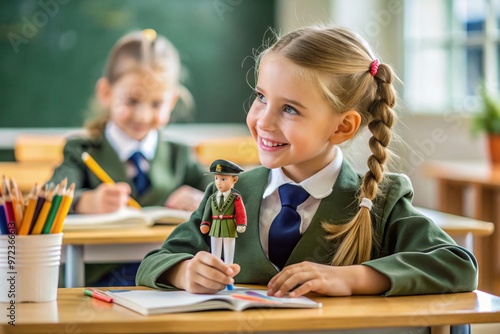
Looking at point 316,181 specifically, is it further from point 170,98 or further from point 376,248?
point 170,98

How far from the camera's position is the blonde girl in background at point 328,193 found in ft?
5.26

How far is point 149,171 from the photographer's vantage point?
349cm

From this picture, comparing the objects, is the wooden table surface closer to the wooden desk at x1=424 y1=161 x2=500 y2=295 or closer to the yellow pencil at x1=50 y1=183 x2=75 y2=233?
the yellow pencil at x1=50 y1=183 x2=75 y2=233

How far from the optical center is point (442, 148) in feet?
23.7

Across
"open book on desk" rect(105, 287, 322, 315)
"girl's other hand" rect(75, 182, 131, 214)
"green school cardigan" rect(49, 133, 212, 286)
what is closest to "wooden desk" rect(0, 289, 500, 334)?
"open book on desk" rect(105, 287, 322, 315)

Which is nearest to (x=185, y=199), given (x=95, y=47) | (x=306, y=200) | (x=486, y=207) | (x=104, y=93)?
(x=104, y=93)

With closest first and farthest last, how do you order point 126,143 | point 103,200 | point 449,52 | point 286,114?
point 286,114
point 103,200
point 126,143
point 449,52

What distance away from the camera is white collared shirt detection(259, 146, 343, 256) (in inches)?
68.7

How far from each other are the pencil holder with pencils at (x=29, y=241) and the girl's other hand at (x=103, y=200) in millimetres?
1424

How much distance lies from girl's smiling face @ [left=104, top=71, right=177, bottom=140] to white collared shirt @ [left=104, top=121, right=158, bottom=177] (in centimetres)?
2

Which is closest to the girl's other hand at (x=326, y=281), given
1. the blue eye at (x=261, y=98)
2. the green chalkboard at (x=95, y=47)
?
the blue eye at (x=261, y=98)

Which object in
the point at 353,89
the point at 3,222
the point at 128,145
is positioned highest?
the point at 353,89

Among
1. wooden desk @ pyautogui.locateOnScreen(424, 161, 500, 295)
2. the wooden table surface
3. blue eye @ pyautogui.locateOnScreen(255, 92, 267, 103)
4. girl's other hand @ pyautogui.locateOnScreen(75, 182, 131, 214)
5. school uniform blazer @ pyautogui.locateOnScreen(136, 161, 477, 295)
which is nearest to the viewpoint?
school uniform blazer @ pyautogui.locateOnScreen(136, 161, 477, 295)

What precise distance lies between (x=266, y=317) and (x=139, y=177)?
2.19 meters
